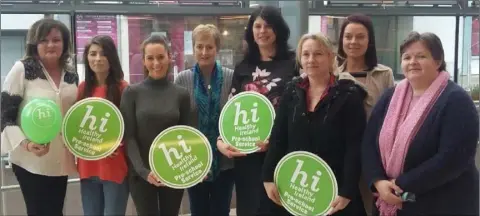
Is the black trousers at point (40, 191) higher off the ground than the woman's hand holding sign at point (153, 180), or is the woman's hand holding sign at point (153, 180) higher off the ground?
the woman's hand holding sign at point (153, 180)

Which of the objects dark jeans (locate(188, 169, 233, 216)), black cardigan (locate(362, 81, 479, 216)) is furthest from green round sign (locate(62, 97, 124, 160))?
black cardigan (locate(362, 81, 479, 216))

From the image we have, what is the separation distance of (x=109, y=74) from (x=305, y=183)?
118cm

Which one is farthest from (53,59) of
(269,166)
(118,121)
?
(269,166)

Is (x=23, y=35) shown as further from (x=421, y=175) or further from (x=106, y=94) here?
(x=421, y=175)

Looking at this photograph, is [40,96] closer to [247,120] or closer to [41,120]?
[41,120]

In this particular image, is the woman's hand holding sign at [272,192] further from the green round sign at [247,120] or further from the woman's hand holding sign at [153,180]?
the woman's hand holding sign at [153,180]

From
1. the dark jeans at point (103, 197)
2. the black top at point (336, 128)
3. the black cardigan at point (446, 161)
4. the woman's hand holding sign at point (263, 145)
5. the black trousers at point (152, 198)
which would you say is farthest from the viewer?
the dark jeans at point (103, 197)

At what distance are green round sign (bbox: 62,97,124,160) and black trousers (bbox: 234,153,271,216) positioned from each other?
2.10 ft

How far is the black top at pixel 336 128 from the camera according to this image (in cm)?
221

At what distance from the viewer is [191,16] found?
3.22m

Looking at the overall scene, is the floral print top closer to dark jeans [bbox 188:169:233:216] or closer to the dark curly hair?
the dark curly hair

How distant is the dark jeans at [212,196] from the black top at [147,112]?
315 mm

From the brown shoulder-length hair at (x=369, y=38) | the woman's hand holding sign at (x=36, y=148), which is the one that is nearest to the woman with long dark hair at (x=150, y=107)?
the woman's hand holding sign at (x=36, y=148)

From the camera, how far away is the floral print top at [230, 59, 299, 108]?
2518 mm
